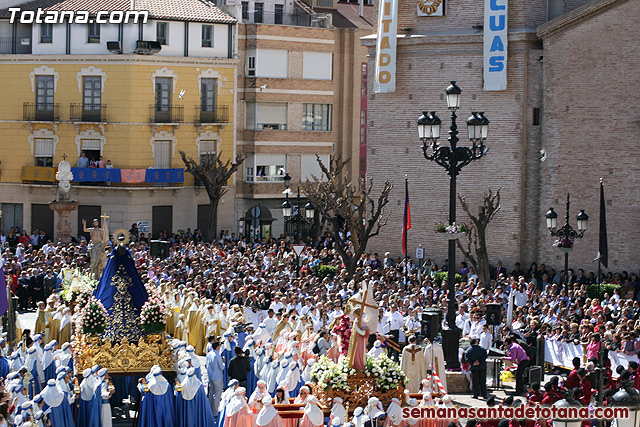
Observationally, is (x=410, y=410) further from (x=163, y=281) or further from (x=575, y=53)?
(x=575, y=53)

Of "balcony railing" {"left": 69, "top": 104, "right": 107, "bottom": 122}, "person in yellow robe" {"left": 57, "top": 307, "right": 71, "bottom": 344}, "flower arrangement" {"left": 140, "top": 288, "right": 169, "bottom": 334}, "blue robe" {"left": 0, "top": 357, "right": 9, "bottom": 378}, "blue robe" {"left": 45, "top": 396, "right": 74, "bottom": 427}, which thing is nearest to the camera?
"blue robe" {"left": 45, "top": 396, "right": 74, "bottom": 427}

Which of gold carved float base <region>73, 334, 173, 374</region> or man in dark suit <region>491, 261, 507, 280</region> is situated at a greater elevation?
man in dark suit <region>491, 261, 507, 280</region>

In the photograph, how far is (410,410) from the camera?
60.1ft

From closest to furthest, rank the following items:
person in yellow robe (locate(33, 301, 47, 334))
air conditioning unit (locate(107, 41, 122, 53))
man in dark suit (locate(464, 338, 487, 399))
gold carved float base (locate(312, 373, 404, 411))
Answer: gold carved float base (locate(312, 373, 404, 411))
man in dark suit (locate(464, 338, 487, 399))
person in yellow robe (locate(33, 301, 47, 334))
air conditioning unit (locate(107, 41, 122, 53))

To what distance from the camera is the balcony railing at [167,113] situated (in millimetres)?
51688

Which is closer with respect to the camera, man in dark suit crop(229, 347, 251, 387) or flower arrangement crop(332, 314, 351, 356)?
flower arrangement crop(332, 314, 351, 356)

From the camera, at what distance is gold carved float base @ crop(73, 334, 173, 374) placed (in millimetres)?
20891

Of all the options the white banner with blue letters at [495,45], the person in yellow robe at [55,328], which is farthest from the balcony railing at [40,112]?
the person in yellow robe at [55,328]

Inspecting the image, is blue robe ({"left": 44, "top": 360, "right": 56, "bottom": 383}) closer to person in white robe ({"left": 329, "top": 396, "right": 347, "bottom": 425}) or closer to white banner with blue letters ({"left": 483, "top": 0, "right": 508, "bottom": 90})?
person in white robe ({"left": 329, "top": 396, "right": 347, "bottom": 425})

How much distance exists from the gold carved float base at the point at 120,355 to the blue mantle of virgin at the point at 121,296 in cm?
17

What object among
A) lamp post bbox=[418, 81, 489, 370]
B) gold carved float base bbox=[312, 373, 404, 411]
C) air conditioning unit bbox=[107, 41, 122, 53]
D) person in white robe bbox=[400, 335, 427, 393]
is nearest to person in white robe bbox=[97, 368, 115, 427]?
gold carved float base bbox=[312, 373, 404, 411]

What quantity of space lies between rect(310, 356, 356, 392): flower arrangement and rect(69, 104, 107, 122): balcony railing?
3466 centimetres

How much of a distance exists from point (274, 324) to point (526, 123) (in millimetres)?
17441

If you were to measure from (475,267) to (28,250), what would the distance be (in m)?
14.9
